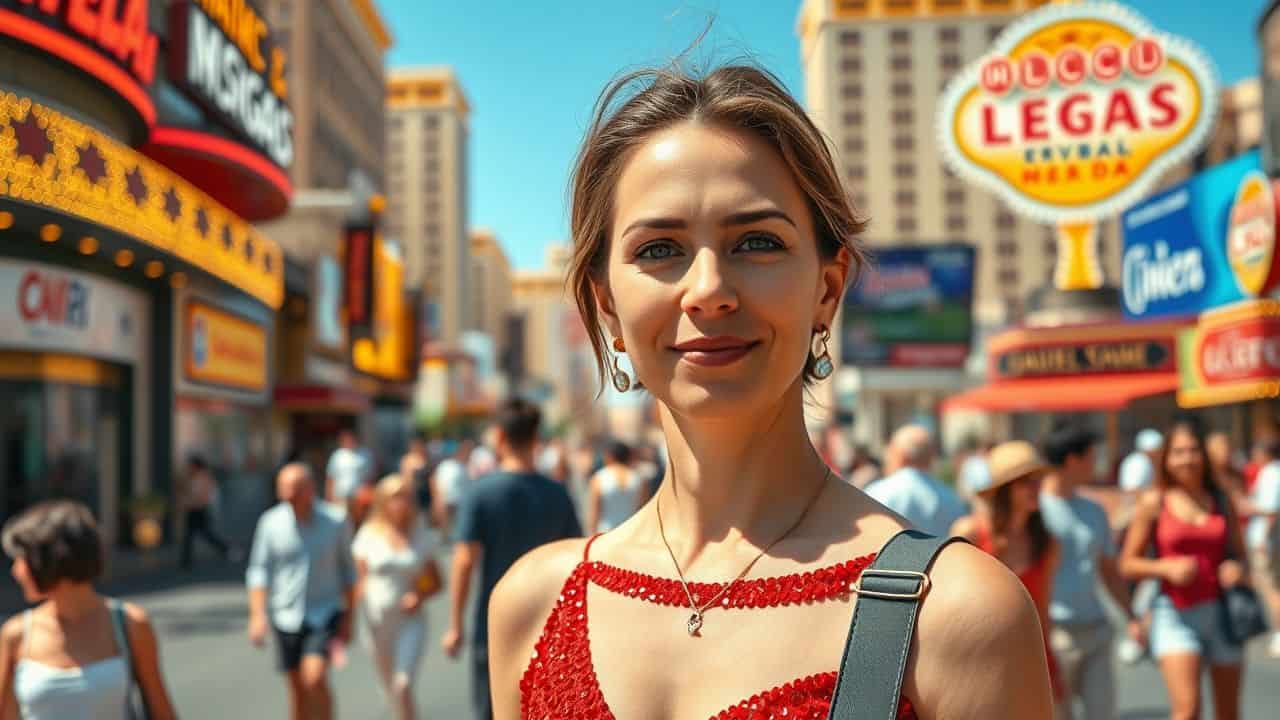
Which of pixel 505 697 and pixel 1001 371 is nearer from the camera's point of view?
pixel 505 697

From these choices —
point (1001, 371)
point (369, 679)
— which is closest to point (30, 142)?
point (369, 679)

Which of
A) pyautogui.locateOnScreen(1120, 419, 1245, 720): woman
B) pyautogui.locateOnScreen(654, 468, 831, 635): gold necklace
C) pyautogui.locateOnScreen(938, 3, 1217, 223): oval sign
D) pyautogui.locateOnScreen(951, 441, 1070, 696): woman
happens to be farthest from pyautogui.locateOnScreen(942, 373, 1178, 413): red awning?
pyautogui.locateOnScreen(654, 468, 831, 635): gold necklace

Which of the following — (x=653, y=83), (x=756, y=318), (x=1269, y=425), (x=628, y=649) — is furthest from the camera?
(x=1269, y=425)

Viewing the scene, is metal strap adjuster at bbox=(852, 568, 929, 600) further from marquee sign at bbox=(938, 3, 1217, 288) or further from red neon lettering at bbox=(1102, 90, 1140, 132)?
red neon lettering at bbox=(1102, 90, 1140, 132)

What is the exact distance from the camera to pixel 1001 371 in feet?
91.6

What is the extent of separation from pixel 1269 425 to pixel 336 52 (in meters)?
43.8

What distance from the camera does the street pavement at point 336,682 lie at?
7.71 m

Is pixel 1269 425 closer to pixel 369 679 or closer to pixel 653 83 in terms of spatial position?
pixel 369 679

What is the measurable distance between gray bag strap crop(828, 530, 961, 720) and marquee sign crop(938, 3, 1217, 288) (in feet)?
71.2

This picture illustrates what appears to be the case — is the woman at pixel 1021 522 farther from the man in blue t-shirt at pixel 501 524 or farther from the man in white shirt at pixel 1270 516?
the man in white shirt at pixel 1270 516

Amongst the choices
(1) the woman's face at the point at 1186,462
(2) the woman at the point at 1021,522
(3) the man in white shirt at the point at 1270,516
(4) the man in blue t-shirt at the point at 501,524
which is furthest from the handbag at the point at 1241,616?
(3) the man in white shirt at the point at 1270,516

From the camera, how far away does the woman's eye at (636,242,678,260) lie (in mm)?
1593

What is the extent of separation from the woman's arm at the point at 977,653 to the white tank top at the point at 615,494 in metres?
8.37

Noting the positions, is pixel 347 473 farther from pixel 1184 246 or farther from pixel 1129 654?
pixel 1184 246
